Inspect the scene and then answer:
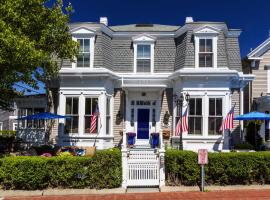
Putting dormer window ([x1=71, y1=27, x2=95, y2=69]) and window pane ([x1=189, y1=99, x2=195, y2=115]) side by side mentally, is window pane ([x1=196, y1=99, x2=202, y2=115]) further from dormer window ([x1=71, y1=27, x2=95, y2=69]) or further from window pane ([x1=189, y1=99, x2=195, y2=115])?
dormer window ([x1=71, y1=27, x2=95, y2=69])

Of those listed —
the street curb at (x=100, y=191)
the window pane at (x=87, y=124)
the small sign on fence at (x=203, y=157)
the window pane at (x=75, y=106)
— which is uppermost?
the window pane at (x=75, y=106)

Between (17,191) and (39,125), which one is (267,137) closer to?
(39,125)

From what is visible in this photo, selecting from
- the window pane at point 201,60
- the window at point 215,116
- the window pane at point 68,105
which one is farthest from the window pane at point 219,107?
the window pane at point 68,105

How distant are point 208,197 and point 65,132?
10779 mm

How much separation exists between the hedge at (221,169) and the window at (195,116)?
20.7 ft

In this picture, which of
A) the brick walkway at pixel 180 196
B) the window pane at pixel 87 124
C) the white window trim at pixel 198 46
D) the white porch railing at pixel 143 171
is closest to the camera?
the brick walkway at pixel 180 196

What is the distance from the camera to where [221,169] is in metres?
12.7

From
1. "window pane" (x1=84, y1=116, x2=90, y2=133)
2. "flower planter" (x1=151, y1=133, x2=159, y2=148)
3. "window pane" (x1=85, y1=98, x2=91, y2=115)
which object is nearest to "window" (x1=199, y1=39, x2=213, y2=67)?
"flower planter" (x1=151, y1=133, x2=159, y2=148)

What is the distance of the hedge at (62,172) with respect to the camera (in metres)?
12.3

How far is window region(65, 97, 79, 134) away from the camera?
19.8m

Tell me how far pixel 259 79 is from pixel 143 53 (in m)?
7.95

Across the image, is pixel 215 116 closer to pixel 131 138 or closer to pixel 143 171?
pixel 131 138

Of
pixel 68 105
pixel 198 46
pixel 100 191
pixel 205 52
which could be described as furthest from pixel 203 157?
pixel 68 105

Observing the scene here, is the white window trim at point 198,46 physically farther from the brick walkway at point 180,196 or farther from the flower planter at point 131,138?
the brick walkway at point 180,196
